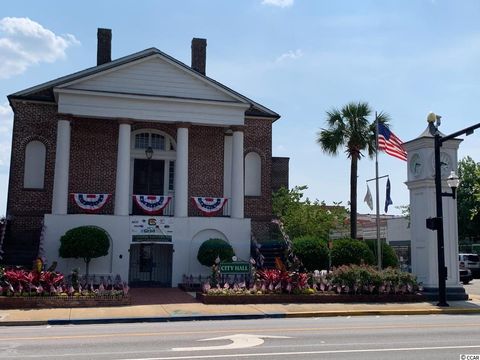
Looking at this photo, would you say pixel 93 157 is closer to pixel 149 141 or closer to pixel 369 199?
pixel 149 141

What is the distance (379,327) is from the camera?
13672 mm

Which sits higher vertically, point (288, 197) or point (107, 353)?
point (288, 197)

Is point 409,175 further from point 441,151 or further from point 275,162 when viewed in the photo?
point 275,162

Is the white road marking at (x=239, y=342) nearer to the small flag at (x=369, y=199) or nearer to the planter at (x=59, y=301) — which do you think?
the planter at (x=59, y=301)

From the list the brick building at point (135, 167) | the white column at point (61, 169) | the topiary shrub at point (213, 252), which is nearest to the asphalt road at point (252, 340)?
the topiary shrub at point (213, 252)

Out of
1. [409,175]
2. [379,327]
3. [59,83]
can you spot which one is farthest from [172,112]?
[379,327]

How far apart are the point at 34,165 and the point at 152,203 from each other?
5936 mm

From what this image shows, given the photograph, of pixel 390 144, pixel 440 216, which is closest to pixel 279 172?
pixel 390 144

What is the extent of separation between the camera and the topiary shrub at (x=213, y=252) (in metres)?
23.5

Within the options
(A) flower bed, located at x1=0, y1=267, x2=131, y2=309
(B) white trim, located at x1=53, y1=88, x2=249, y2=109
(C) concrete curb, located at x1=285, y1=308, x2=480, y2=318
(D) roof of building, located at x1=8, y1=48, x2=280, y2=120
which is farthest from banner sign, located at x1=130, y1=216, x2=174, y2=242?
(C) concrete curb, located at x1=285, y1=308, x2=480, y2=318

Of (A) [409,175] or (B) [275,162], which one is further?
(B) [275,162]

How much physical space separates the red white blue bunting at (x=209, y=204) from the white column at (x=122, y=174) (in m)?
3.10

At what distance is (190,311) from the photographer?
55.4 feet

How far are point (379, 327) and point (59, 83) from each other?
58.7ft
